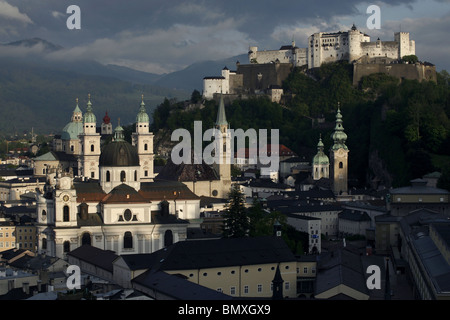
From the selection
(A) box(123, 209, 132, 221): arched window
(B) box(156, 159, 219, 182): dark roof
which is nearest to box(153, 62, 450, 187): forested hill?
(B) box(156, 159, 219, 182): dark roof

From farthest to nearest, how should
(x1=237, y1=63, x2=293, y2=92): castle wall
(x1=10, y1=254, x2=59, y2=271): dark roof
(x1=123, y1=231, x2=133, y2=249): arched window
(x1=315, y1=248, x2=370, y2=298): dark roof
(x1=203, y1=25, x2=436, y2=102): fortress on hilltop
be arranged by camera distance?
1. (x1=237, y1=63, x2=293, y2=92): castle wall
2. (x1=203, y1=25, x2=436, y2=102): fortress on hilltop
3. (x1=123, y1=231, x2=133, y2=249): arched window
4. (x1=10, y1=254, x2=59, y2=271): dark roof
5. (x1=315, y1=248, x2=370, y2=298): dark roof

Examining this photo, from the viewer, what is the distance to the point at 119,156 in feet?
223

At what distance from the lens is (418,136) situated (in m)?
91.8

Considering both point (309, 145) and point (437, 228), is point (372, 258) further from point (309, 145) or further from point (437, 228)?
point (309, 145)

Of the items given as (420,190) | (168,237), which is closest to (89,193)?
(168,237)

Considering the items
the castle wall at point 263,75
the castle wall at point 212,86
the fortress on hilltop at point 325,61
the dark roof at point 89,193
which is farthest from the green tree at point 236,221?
the castle wall at point 263,75

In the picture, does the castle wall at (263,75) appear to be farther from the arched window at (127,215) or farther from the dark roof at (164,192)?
the arched window at (127,215)

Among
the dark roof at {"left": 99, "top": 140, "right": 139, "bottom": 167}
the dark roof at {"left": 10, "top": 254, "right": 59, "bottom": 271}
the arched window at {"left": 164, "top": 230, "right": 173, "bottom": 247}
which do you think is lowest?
the dark roof at {"left": 10, "top": 254, "right": 59, "bottom": 271}

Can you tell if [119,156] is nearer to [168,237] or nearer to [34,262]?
[168,237]

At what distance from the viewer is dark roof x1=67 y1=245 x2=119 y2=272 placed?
170ft

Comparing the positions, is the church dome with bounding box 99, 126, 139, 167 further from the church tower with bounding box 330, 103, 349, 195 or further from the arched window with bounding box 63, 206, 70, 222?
the church tower with bounding box 330, 103, 349, 195

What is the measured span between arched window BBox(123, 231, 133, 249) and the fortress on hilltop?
63416 mm

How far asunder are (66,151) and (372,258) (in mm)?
68437

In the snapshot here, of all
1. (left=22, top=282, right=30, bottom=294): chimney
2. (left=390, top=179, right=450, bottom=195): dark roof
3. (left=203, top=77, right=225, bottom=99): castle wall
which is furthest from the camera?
(left=203, top=77, right=225, bottom=99): castle wall
